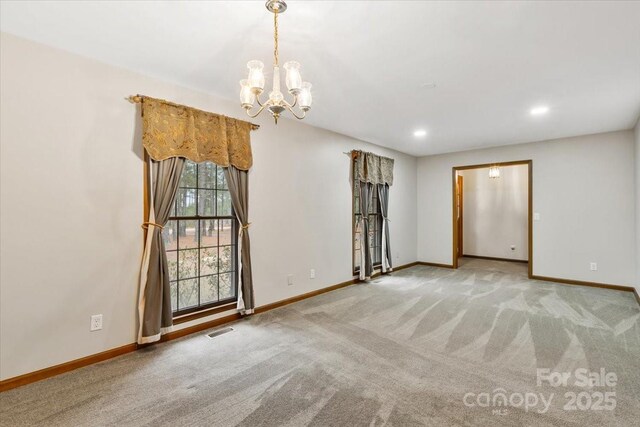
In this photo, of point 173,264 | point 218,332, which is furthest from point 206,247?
point 218,332

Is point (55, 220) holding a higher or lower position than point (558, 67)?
lower

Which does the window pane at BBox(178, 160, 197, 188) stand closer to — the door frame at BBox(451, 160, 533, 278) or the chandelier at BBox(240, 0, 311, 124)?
the chandelier at BBox(240, 0, 311, 124)

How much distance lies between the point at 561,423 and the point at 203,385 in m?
2.44

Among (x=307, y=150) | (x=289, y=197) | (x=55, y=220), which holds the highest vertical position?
(x=307, y=150)

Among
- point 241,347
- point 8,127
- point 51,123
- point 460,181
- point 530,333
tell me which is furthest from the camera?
point 460,181

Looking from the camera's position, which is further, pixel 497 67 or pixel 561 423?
pixel 497 67

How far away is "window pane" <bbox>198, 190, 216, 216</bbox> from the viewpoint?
3.44m

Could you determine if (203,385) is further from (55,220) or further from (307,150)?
(307,150)

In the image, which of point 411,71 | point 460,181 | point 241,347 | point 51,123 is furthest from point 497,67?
point 460,181

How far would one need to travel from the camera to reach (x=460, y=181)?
26.5 feet

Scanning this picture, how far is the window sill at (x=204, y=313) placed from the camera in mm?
3201

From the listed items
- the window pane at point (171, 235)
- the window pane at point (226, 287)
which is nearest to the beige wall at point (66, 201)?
the window pane at point (171, 235)

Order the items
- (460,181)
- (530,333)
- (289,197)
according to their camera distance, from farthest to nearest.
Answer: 1. (460,181)
2. (289,197)
3. (530,333)

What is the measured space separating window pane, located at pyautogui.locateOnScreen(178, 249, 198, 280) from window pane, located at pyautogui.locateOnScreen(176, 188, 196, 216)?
43cm
